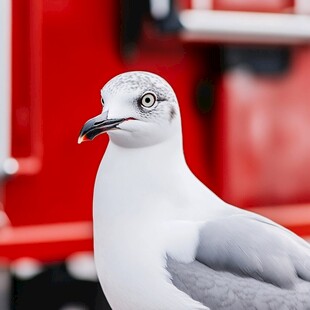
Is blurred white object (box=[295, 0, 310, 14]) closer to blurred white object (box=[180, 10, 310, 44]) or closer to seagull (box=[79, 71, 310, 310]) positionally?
blurred white object (box=[180, 10, 310, 44])

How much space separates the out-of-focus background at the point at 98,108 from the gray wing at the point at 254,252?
920 millimetres

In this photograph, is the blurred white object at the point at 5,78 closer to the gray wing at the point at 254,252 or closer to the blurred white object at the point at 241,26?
the blurred white object at the point at 241,26

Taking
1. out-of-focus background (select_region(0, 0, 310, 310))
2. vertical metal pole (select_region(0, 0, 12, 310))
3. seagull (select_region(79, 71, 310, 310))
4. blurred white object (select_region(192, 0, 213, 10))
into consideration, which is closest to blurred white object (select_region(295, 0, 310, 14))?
out-of-focus background (select_region(0, 0, 310, 310))

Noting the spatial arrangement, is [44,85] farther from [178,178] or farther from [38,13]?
[178,178]

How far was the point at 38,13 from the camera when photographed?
147 centimetres

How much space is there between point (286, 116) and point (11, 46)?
2.27ft

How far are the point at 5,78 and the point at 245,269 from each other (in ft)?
3.19

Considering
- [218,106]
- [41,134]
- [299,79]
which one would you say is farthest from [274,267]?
[299,79]

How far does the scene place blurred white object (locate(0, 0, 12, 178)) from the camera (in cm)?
139

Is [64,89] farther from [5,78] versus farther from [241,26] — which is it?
[241,26]

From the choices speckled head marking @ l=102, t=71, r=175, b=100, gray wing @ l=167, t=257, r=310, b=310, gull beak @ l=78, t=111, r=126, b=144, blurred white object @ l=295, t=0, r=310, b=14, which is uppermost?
blurred white object @ l=295, t=0, r=310, b=14

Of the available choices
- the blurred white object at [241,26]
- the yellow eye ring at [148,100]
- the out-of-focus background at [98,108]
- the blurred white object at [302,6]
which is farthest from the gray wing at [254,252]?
the blurred white object at [302,6]

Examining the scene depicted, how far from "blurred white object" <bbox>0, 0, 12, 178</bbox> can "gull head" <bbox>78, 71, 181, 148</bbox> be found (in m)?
0.91

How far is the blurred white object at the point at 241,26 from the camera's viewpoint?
1570 millimetres
